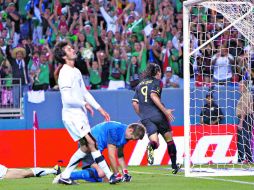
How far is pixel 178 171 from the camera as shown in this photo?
18.0 meters

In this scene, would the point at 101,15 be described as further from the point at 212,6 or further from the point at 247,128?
the point at 212,6

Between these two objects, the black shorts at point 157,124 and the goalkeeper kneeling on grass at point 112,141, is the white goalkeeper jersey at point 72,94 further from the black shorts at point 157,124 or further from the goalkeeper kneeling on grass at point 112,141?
the black shorts at point 157,124

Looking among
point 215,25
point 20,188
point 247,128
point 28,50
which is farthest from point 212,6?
point 28,50

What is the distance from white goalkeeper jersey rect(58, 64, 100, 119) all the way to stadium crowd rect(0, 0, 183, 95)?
36.0ft

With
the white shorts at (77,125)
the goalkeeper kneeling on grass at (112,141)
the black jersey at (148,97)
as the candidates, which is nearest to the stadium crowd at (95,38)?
→ the black jersey at (148,97)

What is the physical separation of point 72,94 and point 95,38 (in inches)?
507

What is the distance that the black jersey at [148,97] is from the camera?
18000mm

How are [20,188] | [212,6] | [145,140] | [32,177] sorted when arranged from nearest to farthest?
[20,188] → [32,177] → [212,6] → [145,140]

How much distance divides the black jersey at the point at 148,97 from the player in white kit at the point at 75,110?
4.09 metres

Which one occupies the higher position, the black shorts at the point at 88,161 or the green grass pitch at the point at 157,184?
the black shorts at the point at 88,161

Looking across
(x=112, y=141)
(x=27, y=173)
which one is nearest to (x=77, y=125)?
(x=112, y=141)

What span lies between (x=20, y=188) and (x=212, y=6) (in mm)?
6011

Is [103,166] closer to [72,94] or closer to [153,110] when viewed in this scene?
[72,94]

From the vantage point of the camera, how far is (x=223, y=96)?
24359 millimetres
